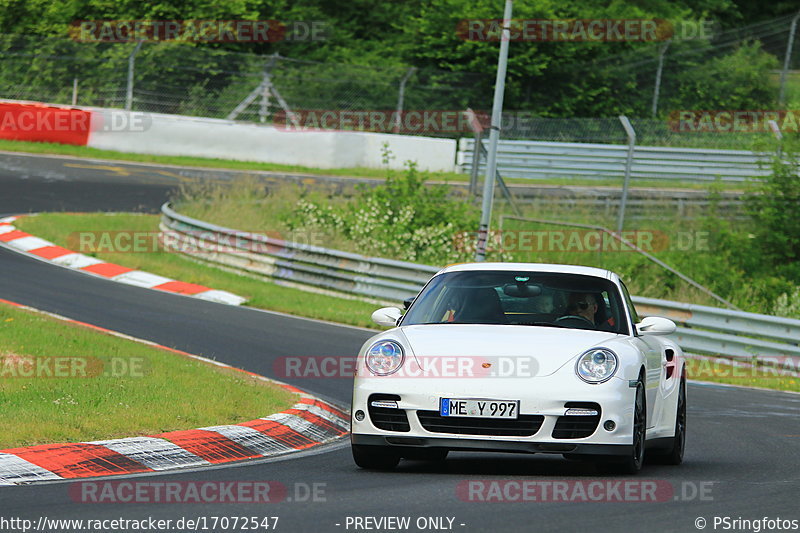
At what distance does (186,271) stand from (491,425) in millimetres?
15532

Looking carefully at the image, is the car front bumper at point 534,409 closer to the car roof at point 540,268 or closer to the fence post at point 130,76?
the car roof at point 540,268

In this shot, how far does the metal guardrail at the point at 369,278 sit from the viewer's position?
1741 cm

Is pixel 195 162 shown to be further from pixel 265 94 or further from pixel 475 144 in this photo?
pixel 475 144

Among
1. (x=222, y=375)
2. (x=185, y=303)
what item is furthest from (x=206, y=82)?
(x=222, y=375)

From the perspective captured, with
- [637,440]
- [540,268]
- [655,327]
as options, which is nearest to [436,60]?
[540,268]

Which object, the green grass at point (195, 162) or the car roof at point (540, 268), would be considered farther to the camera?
the green grass at point (195, 162)

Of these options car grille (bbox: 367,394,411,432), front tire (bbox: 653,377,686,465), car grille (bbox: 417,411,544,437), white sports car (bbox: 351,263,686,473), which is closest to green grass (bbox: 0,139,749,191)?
front tire (bbox: 653,377,686,465)

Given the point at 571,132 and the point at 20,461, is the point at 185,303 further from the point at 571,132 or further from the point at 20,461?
the point at 571,132

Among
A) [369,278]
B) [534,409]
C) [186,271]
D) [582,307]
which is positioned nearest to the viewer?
[534,409]

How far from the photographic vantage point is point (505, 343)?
816 centimetres

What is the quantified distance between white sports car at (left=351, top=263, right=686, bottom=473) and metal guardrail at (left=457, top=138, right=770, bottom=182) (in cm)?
2046

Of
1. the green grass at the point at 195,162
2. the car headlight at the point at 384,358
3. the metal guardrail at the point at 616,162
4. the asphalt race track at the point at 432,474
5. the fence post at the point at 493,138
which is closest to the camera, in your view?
the asphalt race track at the point at 432,474

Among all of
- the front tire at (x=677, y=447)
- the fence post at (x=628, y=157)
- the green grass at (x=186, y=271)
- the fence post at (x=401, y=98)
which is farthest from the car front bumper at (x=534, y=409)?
the fence post at (x=401, y=98)

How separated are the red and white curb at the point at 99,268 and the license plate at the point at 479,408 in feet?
42.2
